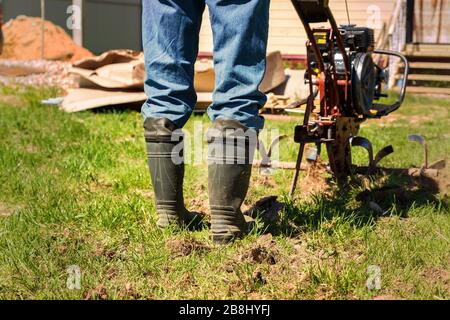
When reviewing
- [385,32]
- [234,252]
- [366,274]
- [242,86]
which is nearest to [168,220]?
[234,252]

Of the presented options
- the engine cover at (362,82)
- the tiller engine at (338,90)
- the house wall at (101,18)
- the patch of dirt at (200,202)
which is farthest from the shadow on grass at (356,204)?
the house wall at (101,18)

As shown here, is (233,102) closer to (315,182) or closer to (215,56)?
(215,56)

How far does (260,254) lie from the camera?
9.14ft

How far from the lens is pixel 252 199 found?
12.6 ft

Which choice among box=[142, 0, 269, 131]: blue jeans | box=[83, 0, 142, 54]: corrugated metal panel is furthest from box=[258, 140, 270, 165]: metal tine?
box=[83, 0, 142, 54]: corrugated metal panel

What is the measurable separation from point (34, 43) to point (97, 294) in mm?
13228

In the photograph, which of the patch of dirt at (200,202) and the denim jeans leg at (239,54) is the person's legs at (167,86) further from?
the patch of dirt at (200,202)

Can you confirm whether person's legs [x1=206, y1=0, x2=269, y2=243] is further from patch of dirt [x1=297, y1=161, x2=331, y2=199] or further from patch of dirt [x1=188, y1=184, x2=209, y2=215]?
patch of dirt [x1=297, y1=161, x2=331, y2=199]

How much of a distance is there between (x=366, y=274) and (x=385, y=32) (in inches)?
367

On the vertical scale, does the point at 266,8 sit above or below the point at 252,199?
above

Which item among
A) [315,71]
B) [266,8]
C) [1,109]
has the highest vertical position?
[266,8]

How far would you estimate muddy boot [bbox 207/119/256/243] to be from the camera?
2969 mm

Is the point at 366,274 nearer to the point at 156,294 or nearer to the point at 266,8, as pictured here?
the point at 156,294
